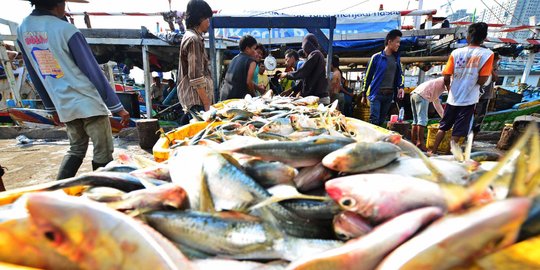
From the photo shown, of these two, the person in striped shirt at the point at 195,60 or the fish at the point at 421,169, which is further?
the person in striped shirt at the point at 195,60

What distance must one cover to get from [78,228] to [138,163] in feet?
2.98

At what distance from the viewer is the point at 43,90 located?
3.03m

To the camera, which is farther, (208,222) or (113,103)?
(113,103)

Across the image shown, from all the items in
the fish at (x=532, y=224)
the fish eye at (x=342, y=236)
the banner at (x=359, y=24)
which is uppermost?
the banner at (x=359, y=24)

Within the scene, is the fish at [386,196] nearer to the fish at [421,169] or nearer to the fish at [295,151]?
the fish at [421,169]

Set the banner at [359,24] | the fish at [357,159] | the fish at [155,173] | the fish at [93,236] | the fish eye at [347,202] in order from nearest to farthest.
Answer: the fish at [93,236] < the fish eye at [347,202] < the fish at [357,159] < the fish at [155,173] < the banner at [359,24]

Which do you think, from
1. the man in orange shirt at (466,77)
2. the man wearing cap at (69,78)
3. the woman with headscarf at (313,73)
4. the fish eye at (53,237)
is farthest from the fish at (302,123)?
the man in orange shirt at (466,77)

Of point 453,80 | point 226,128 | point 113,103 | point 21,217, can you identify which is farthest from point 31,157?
point 453,80

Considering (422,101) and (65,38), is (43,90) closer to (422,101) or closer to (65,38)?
(65,38)

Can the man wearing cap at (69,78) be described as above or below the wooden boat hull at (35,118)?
above

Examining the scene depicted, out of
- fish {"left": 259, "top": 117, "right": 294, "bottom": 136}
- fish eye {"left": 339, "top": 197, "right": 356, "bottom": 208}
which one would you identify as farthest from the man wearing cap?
fish eye {"left": 339, "top": 197, "right": 356, "bottom": 208}

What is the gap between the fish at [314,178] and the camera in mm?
1151

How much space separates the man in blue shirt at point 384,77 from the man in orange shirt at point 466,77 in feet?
3.50

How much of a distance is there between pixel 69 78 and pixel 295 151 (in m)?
2.74
